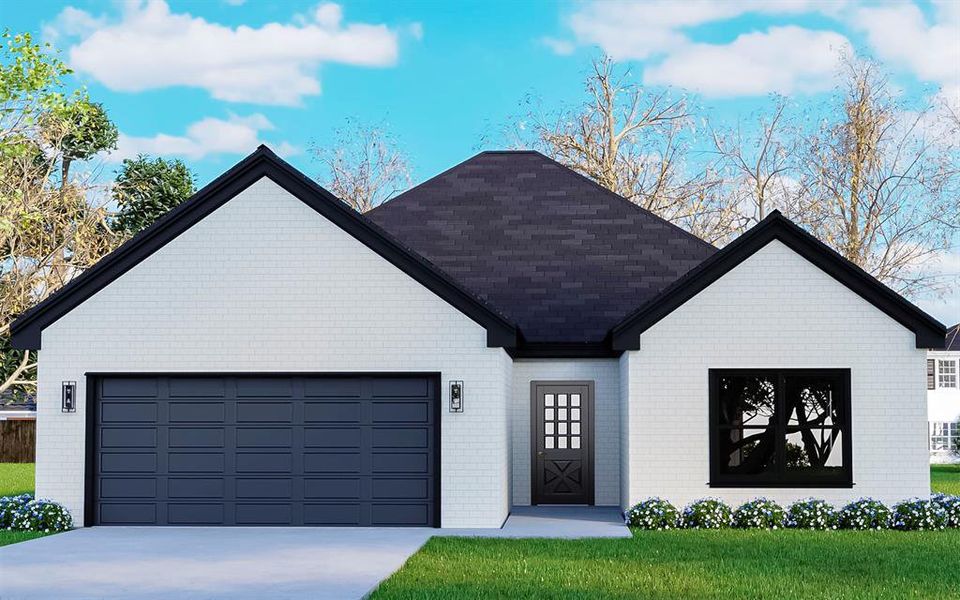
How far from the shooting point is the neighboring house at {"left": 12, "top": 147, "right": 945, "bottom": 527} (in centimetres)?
1872

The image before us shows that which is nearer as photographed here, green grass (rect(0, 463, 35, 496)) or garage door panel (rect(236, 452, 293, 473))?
garage door panel (rect(236, 452, 293, 473))

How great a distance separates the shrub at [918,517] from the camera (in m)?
18.3

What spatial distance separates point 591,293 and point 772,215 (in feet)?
17.8

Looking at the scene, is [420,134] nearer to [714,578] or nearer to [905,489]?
[905,489]

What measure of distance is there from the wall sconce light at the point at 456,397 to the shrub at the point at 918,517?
683cm

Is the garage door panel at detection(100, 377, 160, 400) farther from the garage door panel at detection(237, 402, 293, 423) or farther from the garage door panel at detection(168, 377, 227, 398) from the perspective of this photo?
the garage door panel at detection(237, 402, 293, 423)

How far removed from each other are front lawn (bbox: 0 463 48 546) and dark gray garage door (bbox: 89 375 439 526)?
59.9 inches

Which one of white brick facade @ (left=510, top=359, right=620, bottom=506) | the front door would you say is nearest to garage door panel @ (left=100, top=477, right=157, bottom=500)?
white brick facade @ (left=510, top=359, right=620, bottom=506)

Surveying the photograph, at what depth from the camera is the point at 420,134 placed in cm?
4984

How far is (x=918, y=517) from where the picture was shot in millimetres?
18359

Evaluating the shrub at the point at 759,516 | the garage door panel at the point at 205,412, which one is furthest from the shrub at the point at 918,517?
the garage door panel at the point at 205,412

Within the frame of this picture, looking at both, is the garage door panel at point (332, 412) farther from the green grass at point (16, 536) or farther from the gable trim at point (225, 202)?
the green grass at point (16, 536)

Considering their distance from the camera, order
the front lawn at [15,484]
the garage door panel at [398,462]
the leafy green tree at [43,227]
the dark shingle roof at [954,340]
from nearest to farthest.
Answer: the front lawn at [15,484]
the garage door panel at [398,462]
the leafy green tree at [43,227]
the dark shingle roof at [954,340]

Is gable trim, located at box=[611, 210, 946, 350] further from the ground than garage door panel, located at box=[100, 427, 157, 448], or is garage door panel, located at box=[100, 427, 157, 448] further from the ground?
gable trim, located at box=[611, 210, 946, 350]
